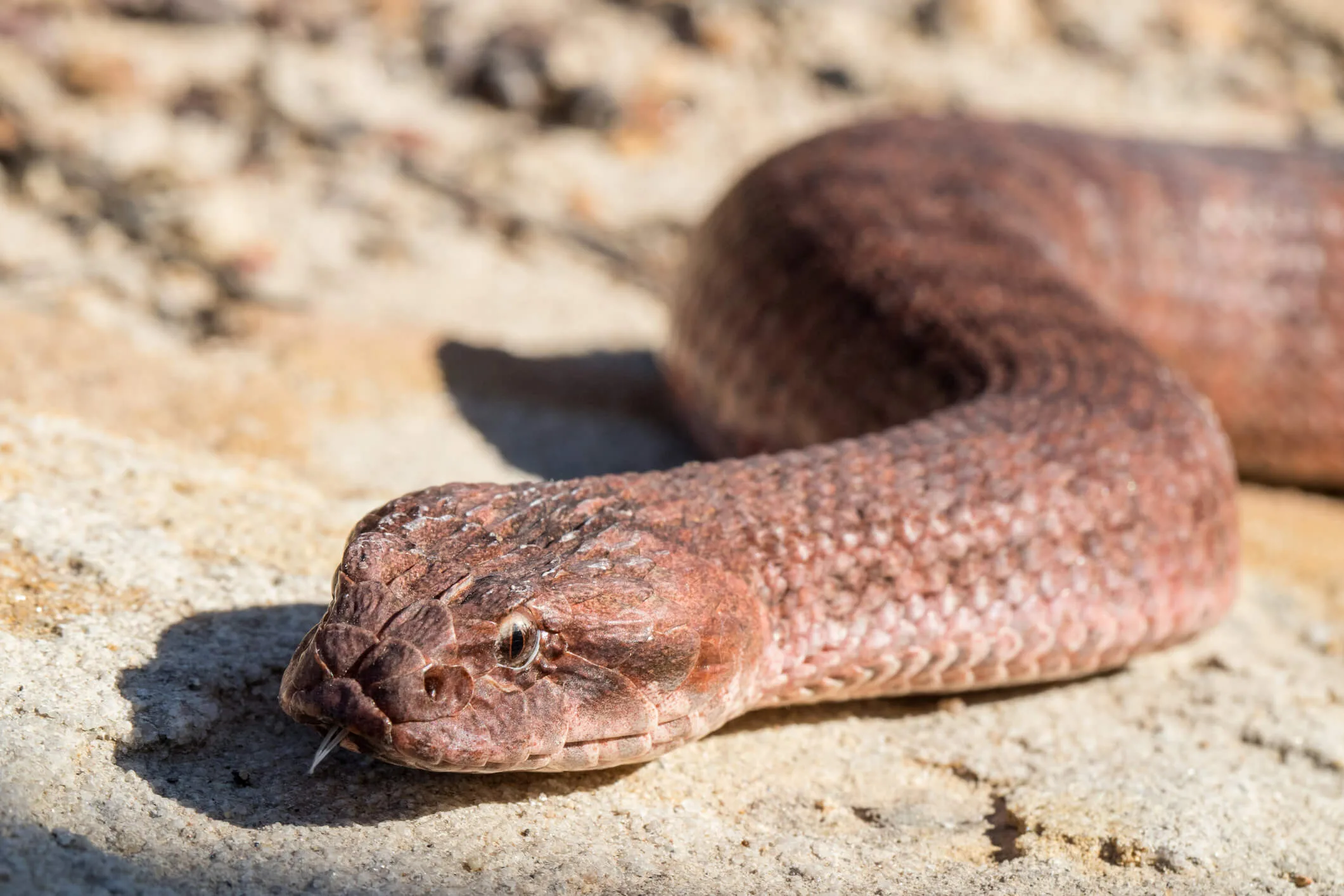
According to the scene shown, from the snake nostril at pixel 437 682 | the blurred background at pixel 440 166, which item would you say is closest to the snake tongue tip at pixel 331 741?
the snake nostril at pixel 437 682

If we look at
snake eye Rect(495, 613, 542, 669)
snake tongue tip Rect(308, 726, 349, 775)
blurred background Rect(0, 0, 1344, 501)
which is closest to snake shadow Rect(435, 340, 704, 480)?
blurred background Rect(0, 0, 1344, 501)

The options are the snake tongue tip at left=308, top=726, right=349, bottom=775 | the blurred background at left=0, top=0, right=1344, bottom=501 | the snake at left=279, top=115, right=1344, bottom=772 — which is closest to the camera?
the snake tongue tip at left=308, top=726, right=349, bottom=775

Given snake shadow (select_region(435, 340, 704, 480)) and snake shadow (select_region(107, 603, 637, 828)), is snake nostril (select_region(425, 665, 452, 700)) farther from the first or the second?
snake shadow (select_region(435, 340, 704, 480))

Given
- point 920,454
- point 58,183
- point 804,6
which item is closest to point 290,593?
point 920,454

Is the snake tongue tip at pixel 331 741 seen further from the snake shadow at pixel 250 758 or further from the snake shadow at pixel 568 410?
the snake shadow at pixel 568 410

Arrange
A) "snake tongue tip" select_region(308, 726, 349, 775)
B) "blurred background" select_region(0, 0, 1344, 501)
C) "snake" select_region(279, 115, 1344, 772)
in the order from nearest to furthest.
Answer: "snake tongue tip" select_region(308, 726, 349, 775) < "snake" select_region(279, 115, 1344, 772) < "blurred background" select_region(0, 0, 1344, 501)

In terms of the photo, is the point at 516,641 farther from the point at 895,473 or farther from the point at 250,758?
the point at 895,473

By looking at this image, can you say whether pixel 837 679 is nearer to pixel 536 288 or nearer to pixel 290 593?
pixel 290 593
